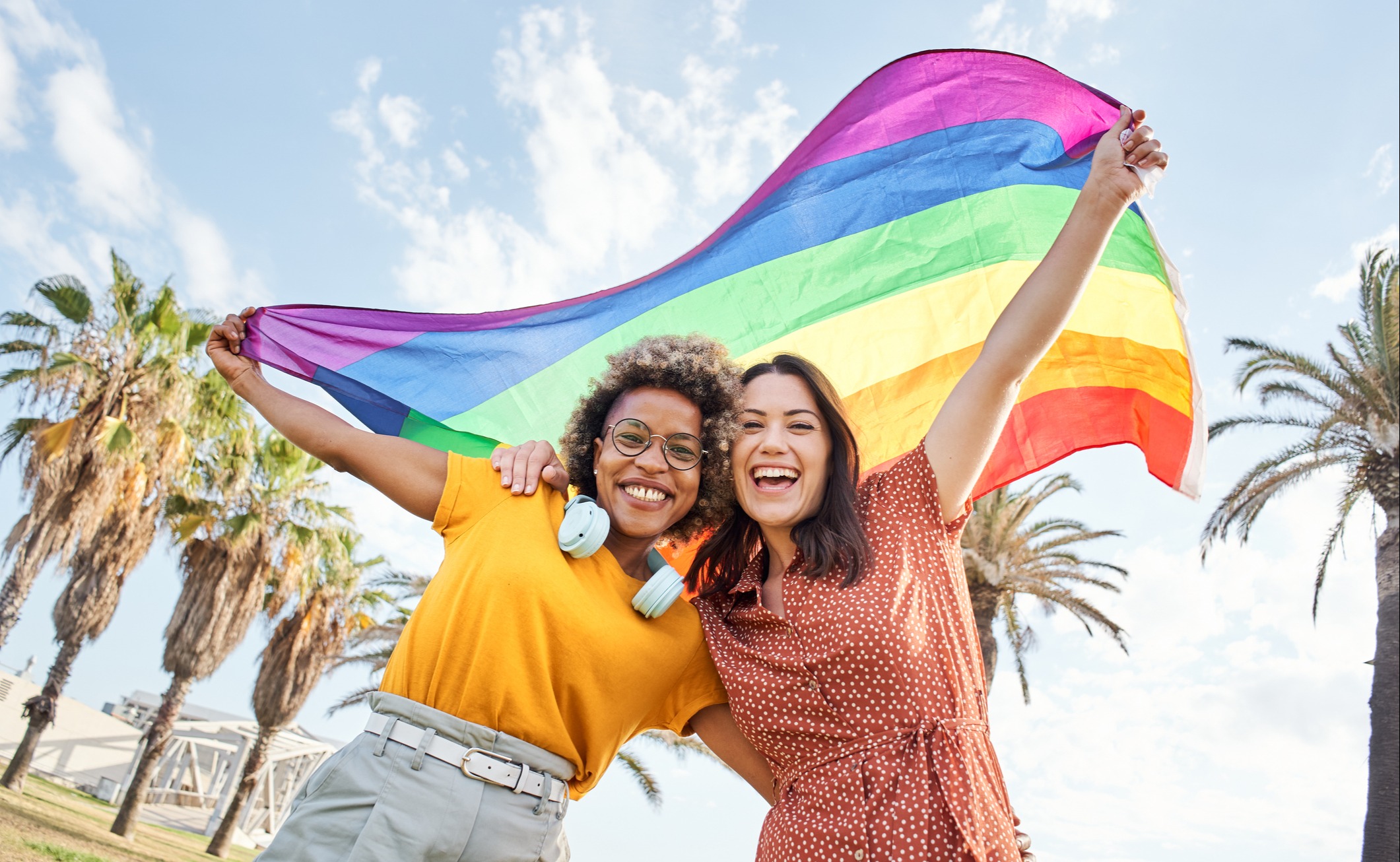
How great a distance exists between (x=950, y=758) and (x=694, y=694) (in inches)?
39.3

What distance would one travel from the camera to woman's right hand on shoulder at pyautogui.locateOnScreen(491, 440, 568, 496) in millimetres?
2928

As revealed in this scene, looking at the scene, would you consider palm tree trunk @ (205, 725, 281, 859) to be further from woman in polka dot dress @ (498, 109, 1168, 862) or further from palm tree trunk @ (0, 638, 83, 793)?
woman in polka dot dress @ (498, 109, 1168, 862)

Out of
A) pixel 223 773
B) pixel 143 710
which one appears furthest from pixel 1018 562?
pixel 143 710

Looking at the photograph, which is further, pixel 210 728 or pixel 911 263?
pixel 210 728

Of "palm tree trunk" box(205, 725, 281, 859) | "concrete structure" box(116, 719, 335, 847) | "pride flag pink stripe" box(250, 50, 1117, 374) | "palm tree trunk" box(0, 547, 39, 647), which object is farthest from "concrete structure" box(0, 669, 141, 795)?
"pride flag pink stripe" box(250, 50, 1117, 374)

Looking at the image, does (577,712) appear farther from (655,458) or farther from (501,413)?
(501,413)

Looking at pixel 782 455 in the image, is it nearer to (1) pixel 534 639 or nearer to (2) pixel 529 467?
(2) pixel 529 467

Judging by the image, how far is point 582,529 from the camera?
2814 mm

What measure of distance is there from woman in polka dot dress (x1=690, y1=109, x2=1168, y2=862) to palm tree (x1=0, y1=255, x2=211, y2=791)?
19.3 metres

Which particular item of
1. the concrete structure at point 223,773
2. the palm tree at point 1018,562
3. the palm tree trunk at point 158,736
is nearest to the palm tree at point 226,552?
the palm tree trunk at point 158,736

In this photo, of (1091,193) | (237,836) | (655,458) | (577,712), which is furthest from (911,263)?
(237,836)

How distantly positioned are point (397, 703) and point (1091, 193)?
8.79 feet

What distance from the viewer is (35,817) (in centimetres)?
1883

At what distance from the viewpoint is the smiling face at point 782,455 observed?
312 centimetres
